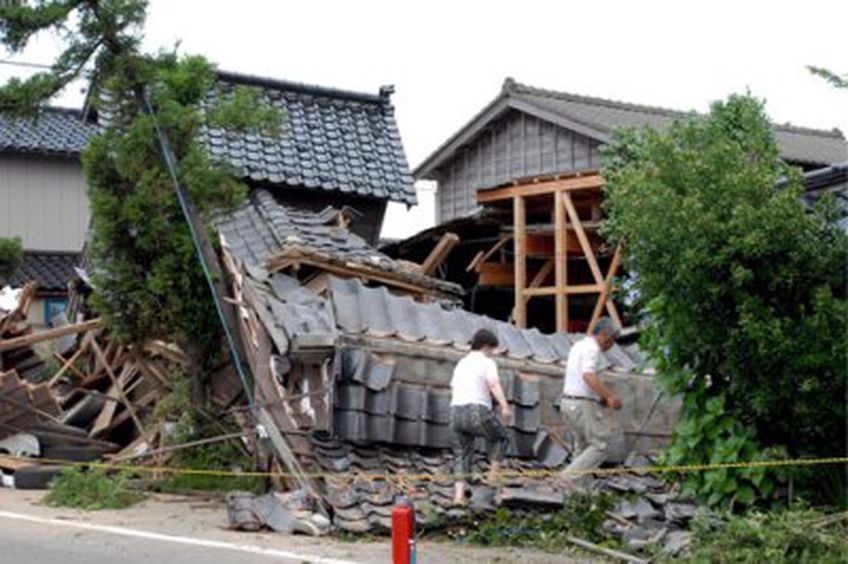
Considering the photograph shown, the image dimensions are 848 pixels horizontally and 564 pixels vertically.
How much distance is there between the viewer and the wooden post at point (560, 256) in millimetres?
21828

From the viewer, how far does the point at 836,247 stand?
9.95 meters

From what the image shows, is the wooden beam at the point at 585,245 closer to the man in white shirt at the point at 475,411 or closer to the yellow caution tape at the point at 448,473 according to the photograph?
the yellow caution tape at the point at 448,473

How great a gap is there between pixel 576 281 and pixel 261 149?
24.2ft

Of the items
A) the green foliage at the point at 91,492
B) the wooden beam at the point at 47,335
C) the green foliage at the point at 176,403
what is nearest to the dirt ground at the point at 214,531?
the green foliage at the point at 91,492

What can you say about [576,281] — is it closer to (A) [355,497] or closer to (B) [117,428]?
(B) [117,428]

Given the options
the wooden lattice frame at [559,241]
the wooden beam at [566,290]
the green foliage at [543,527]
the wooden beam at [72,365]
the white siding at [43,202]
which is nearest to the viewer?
the green foliage at [543,527]

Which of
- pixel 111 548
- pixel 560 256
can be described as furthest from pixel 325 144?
pixel 111 548

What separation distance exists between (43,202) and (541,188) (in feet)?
45.5

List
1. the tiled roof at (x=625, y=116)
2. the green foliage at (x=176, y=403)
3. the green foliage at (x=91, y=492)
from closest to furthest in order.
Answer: the green foliage at (x=91, y=492), the green foliage at (x=176, y=403), the tiled roof at (x=625, y=116)

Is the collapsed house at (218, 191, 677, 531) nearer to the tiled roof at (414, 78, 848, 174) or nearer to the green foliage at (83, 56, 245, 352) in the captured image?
the green foliage at (83, 56, 245, 352)

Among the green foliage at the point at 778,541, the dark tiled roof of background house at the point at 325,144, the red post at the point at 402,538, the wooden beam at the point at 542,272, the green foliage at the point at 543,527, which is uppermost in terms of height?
the dark tiled roof of background house at the point at 325,144

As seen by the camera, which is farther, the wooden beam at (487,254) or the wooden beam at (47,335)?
the wooden beam at (487,254)

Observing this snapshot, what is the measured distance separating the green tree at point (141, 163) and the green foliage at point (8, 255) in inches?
288

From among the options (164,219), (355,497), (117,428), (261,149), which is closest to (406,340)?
(355,497)
